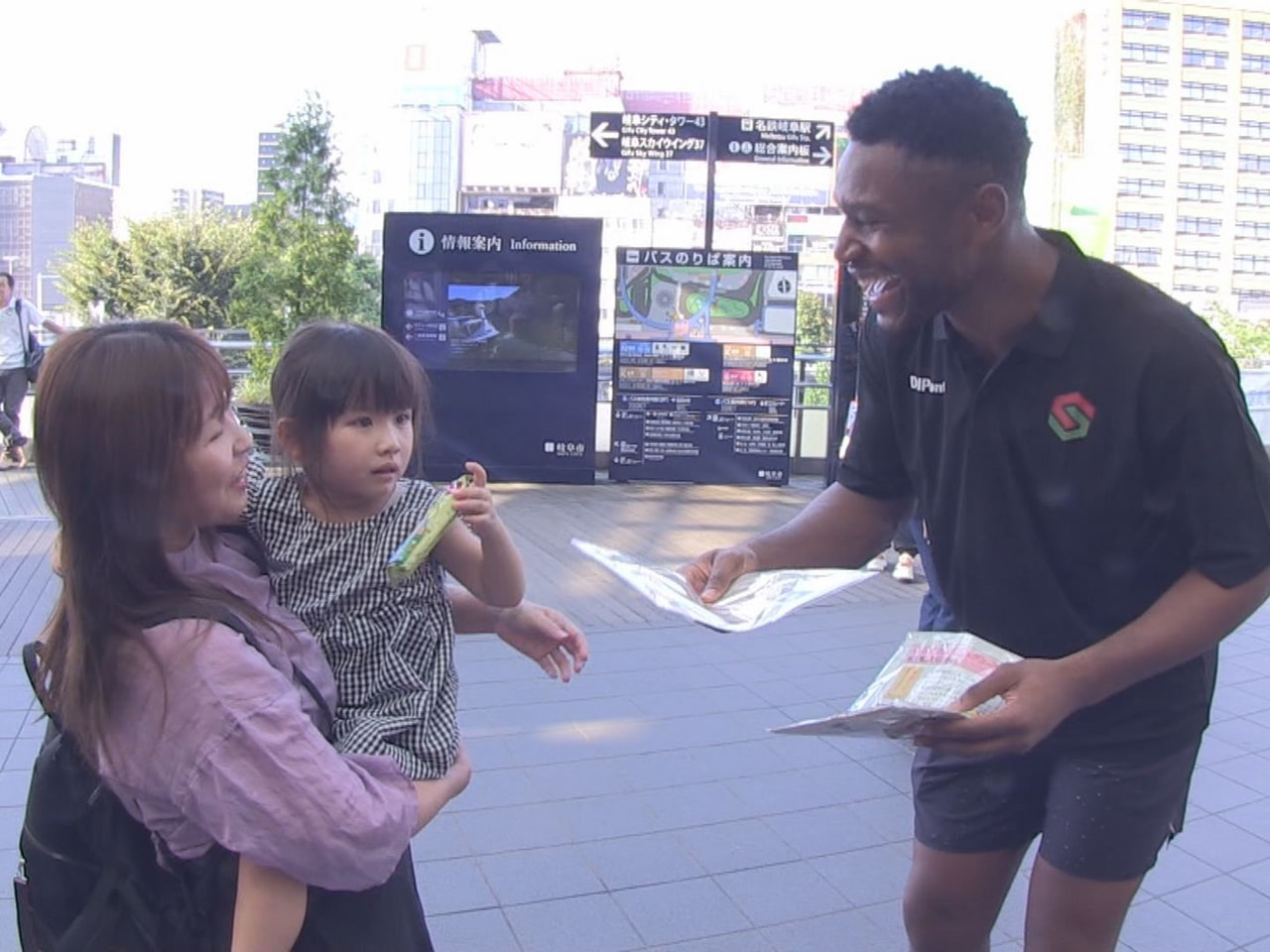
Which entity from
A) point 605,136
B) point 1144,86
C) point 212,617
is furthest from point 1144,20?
point 212,617

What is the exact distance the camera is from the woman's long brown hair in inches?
57.9

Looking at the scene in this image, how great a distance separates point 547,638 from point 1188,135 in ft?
217

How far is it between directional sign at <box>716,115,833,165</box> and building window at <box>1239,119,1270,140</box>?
1984 inches

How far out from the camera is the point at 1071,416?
1.91 m

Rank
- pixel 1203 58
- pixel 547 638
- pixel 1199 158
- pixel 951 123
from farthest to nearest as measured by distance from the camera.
A: 1. pixel 1199 158
2. pixel 1203 58
3. pixel 547 638
4. pixel 951 123

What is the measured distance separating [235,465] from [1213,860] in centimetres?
331

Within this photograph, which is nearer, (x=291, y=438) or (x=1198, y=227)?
(x=291, y=438)

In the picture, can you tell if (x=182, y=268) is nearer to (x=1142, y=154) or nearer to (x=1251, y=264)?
(x=1142, y=154)

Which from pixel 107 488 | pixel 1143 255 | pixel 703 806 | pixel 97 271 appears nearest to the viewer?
pixel 107 488

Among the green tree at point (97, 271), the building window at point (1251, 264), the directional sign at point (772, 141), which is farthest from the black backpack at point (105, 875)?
the building window at point (1251, 264)

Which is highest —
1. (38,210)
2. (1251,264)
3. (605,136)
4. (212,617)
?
(38,210)

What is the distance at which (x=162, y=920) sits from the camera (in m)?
1.54

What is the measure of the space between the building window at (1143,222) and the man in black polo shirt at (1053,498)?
213ft

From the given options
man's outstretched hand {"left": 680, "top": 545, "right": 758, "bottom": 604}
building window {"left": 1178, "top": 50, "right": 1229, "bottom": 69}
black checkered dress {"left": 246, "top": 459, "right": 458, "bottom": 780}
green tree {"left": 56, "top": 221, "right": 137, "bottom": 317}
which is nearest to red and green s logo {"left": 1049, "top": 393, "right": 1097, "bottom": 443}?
man's outstretched hand {"left": 680, "top": 545, "right": 758, "bottom": 604}
